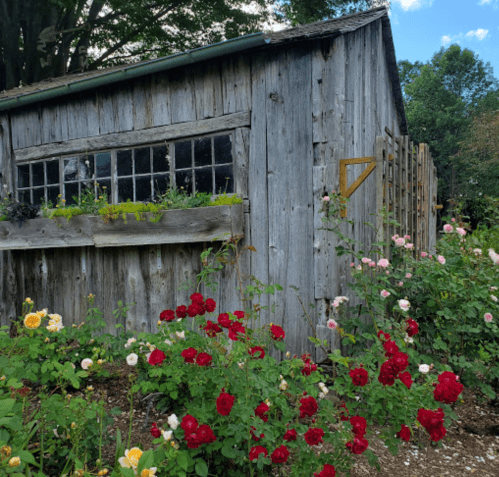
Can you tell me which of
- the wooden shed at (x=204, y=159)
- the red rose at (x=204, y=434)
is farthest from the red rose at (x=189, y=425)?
the wooden shed at (x=204, y=159)

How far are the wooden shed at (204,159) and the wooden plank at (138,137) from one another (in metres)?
0.02

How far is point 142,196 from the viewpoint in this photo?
517 centimetres

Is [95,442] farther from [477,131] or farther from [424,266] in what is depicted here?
[477,131]

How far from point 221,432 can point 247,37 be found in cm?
342

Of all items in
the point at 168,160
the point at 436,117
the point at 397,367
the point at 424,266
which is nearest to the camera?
the point at 397,367

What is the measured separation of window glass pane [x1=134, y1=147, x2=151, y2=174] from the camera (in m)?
5.09

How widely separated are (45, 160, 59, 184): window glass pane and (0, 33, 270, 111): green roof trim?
82 cm

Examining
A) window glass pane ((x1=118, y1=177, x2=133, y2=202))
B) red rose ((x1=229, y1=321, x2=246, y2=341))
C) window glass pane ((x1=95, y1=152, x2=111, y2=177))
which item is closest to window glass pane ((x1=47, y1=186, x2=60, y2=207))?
window glass pane ((x1=95, y1=152, x2=111, y2=177))

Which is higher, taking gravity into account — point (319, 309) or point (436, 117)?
point (436, 117)

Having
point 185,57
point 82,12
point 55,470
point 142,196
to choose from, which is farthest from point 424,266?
point 82,12

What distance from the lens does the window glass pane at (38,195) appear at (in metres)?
5.98

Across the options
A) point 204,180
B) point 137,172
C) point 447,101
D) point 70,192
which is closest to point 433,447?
point 204,180

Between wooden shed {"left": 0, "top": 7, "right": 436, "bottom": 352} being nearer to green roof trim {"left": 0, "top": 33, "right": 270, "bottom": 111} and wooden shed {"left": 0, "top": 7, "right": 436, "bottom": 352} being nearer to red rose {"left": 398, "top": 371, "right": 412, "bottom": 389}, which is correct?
green roof trim {"left": 0, "top": 33, "right": 270, "bottom": 111}

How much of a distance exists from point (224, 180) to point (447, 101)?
2399 cm
